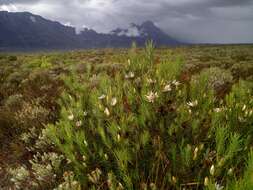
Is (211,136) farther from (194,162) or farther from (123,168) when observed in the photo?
(123,168)

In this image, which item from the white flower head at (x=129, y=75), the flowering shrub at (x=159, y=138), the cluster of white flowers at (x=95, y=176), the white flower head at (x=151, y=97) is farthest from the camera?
the white flower head at (x=129, y=75)

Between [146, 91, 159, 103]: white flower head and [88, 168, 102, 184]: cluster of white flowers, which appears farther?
[146, 91, 159, 103]: white flower head

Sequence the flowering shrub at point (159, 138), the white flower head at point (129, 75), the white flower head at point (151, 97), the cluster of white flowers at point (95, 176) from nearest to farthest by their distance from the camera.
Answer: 1. the flowering shrub at point (159, 138)
2. the cluster of white flowers at point (95, 176)
3. the white flower head at point (151, 97)
4. the white flower head at point (129, 75)

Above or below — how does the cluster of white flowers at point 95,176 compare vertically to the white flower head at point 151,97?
below

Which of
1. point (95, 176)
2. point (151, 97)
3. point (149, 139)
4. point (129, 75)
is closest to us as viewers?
point (95, 176)

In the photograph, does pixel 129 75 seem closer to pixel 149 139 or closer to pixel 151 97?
pixel 151 97

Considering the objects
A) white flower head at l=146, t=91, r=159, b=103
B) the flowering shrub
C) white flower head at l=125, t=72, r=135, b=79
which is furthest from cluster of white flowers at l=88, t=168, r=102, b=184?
white flower head at l=125, t=72, r=135, b=79

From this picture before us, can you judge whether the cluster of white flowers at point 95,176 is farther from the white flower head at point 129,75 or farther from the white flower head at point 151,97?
the white flower head at point 129,75

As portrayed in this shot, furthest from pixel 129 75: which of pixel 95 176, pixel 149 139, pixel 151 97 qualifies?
pixel 95 176

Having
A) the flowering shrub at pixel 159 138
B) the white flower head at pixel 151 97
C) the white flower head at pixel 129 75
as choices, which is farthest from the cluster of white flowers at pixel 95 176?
the white flower head at pixel 129 75

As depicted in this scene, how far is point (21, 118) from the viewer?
207 inches

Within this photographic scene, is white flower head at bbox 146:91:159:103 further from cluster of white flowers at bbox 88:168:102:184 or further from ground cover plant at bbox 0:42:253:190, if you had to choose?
cluster of white flowers at bbox 88:168:102:184

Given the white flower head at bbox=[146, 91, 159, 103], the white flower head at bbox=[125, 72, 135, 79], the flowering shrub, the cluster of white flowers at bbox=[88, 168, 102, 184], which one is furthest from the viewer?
the white flower head at bbox=[125, 72, 135, 79]

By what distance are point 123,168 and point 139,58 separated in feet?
6.32
